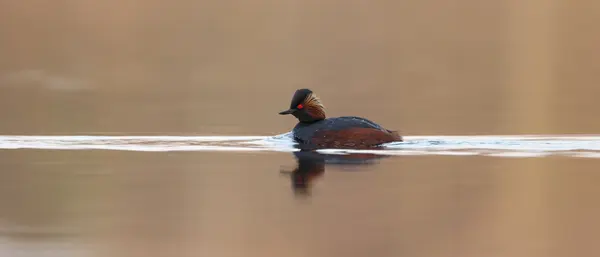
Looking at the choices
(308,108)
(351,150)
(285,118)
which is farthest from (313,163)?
(285,118)

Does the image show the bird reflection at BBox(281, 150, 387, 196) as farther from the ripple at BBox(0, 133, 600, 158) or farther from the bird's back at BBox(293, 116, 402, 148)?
the bird's back at BBox(293, 116, 402, 148)

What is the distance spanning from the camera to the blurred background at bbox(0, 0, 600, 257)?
32.9 feet

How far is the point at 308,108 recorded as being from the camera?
19.0 metres

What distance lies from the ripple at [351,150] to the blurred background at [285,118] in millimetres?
942

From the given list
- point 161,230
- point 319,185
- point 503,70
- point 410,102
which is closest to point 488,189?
point 319,185

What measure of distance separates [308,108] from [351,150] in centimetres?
186

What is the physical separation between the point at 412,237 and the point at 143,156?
7.49 m

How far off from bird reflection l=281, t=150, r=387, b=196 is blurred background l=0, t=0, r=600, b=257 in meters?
0.24

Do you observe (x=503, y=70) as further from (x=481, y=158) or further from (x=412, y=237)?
(x=412, y=237)

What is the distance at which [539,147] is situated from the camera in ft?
58.0

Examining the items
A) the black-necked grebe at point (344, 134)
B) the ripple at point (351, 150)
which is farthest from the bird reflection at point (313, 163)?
the black-necked grebe at point (344, 134)

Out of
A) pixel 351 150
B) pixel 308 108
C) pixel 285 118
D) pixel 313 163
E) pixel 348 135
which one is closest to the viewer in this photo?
pixel 313 163

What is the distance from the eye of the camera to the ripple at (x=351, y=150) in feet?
56.0

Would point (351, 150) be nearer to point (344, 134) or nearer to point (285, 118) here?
point (344, 134)
